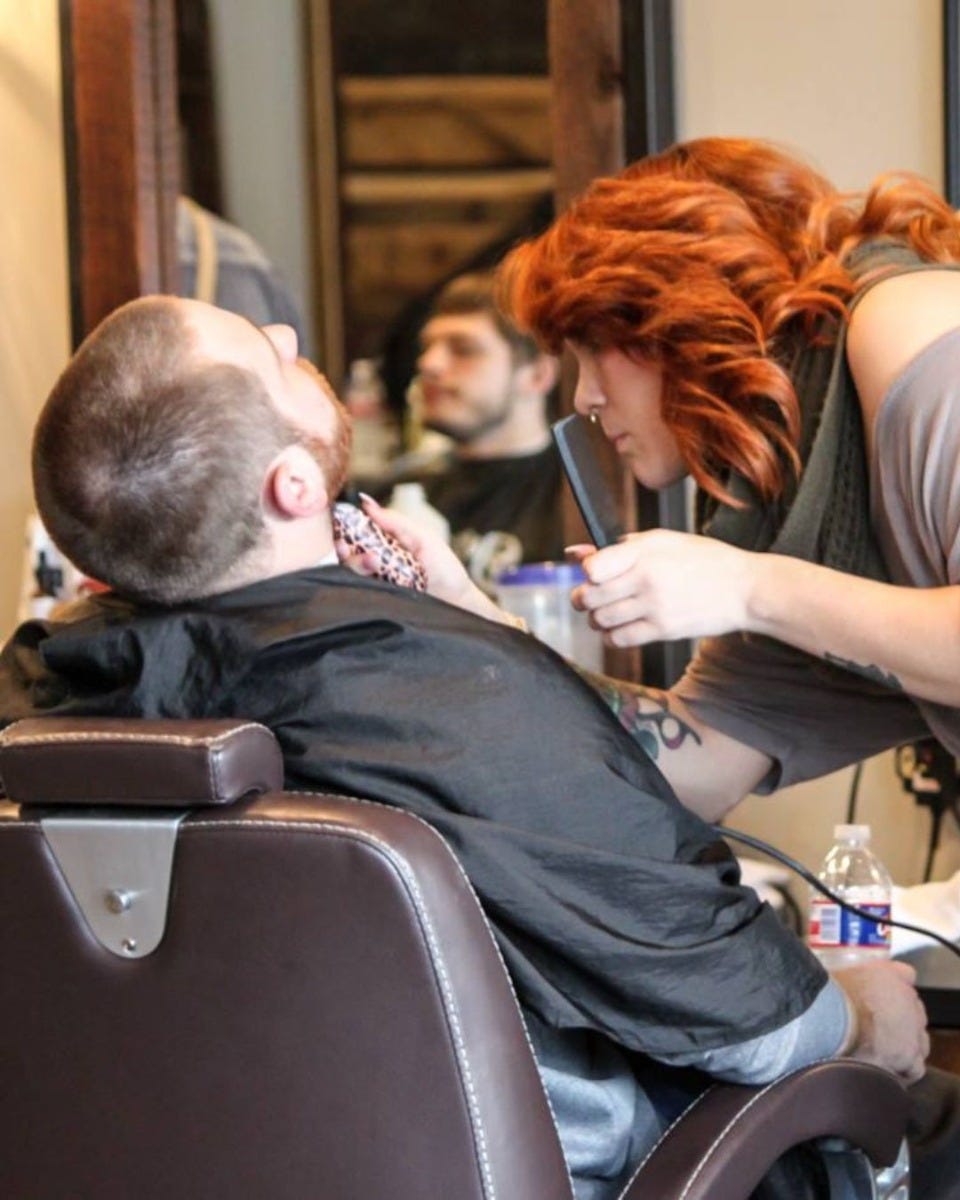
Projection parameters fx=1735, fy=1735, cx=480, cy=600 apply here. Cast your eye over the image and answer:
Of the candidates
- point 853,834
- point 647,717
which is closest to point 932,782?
point 853,834

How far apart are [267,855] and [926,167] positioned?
6.19 feet

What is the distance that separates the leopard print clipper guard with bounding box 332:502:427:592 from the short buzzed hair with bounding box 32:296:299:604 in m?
0.15

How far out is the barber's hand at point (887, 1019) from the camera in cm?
160

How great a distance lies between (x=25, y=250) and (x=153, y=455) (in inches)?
77.7

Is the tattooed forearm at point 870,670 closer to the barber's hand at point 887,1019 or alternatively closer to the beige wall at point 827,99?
the barber's hand at point 887,1019

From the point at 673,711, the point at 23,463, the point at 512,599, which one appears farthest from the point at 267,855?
the point at 23,463

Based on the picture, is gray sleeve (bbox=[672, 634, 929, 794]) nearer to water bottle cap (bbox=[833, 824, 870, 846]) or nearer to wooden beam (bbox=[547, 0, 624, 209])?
water bottle cap (bbox=[833, 824, 870, 846])

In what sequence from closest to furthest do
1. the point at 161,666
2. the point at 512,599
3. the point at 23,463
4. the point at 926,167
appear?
the point at 161,666 < the point at 926,167 < the point at 512,599 < the point at 23,463

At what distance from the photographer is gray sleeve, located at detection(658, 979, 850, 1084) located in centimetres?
141

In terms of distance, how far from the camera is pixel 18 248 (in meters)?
3.17

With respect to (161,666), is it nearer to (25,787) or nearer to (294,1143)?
(25,787)

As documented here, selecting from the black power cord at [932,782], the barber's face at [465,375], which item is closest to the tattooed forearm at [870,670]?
the black power cord at [932,782]

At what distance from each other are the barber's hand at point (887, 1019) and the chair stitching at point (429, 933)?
0.52 m

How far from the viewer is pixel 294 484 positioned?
1406 mm
